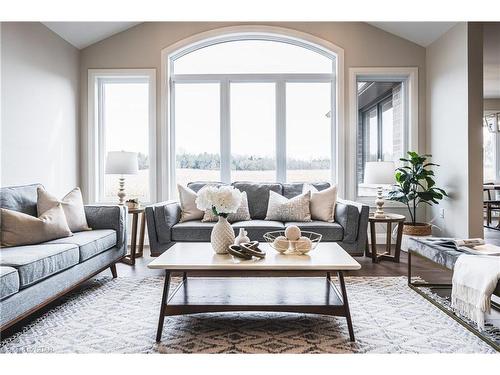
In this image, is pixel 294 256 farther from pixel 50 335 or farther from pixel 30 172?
pixel 30 172

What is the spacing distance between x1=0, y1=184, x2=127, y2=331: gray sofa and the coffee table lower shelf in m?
Answer: 0.79

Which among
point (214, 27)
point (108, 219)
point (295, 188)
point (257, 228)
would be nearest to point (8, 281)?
point (108, 219)

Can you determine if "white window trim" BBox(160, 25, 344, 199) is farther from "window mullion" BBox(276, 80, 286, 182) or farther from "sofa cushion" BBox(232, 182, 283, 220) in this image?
"sofa cushion" BBox(232, 182, 283, 220)

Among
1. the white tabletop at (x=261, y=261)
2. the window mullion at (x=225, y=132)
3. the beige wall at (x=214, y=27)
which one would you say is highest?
the beige wall at (x=214, y=27)

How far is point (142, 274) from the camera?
3.70 m

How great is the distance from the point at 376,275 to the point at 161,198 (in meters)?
2.84

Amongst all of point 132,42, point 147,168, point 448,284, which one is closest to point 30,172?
point 147,168

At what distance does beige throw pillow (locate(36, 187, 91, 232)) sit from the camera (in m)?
3.15

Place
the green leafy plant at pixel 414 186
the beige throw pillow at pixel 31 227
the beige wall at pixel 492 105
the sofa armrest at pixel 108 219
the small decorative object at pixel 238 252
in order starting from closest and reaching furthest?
1. the small decorative object at pixel 238 252
2. the beige throw pillow at pixel 31 227
3. the sofa armrest at pixel 108 219
4. the green leafy plant at pixel 414 186
5. the beige wall at pixel 492 105

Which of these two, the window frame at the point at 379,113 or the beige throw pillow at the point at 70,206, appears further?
the window frame at the point at 379,113

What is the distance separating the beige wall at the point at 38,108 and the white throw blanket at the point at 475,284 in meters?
3.73

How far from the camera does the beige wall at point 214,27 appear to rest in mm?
5016

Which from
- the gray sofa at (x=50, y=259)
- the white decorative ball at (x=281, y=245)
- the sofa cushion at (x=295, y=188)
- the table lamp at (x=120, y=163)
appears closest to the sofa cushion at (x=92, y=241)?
the gray sofa at (x=50, y=259)

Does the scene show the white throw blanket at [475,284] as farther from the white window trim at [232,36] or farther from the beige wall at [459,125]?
the white window trim at [232,36]
